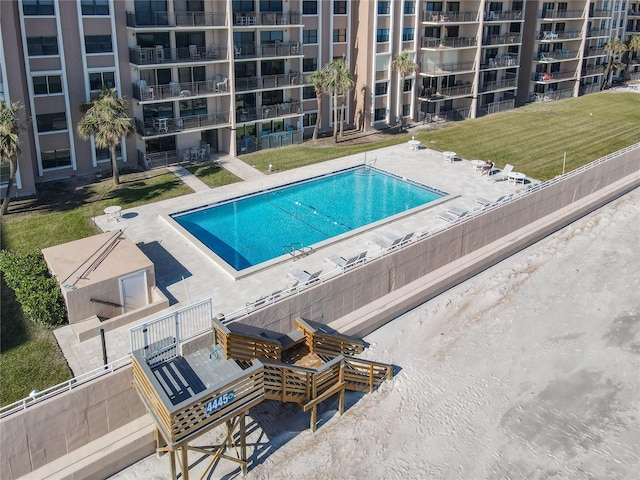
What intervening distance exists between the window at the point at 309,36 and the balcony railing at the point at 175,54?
7.42m

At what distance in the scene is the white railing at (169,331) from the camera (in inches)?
714

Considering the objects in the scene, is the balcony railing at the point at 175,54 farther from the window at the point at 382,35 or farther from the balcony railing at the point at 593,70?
the balcony railing at the point at 593,70

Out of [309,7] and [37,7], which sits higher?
[309,7]

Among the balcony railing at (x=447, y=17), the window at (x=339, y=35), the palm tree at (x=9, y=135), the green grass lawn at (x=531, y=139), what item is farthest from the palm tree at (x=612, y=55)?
the palm tree at (x=9, y=135)

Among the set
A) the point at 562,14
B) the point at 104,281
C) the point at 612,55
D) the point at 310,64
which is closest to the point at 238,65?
the point at 310,64

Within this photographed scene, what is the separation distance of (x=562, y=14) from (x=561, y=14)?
0.17 meters

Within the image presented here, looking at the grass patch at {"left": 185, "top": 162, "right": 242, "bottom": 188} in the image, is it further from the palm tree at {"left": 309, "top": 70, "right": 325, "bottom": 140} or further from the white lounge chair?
the white lounge chair

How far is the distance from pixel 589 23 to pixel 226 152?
144 feet

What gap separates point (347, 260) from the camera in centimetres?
2480

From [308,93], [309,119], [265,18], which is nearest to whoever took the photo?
[265,18]

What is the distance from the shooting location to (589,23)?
62531mm

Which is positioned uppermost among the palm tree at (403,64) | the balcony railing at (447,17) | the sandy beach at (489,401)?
the balcony railing at (447,17)

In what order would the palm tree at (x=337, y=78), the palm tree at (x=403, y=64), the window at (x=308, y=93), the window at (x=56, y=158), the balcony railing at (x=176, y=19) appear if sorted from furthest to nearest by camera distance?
1. the palm tree at (x=403, y=64)
2. the window at (x=308, y=93)
3. the palm tree at (x=337, y=78)
4. the balcony railing at (x=176, y=19)
5. the window at (x=56, y=158)

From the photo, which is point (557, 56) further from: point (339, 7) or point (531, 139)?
point (339, 7)
